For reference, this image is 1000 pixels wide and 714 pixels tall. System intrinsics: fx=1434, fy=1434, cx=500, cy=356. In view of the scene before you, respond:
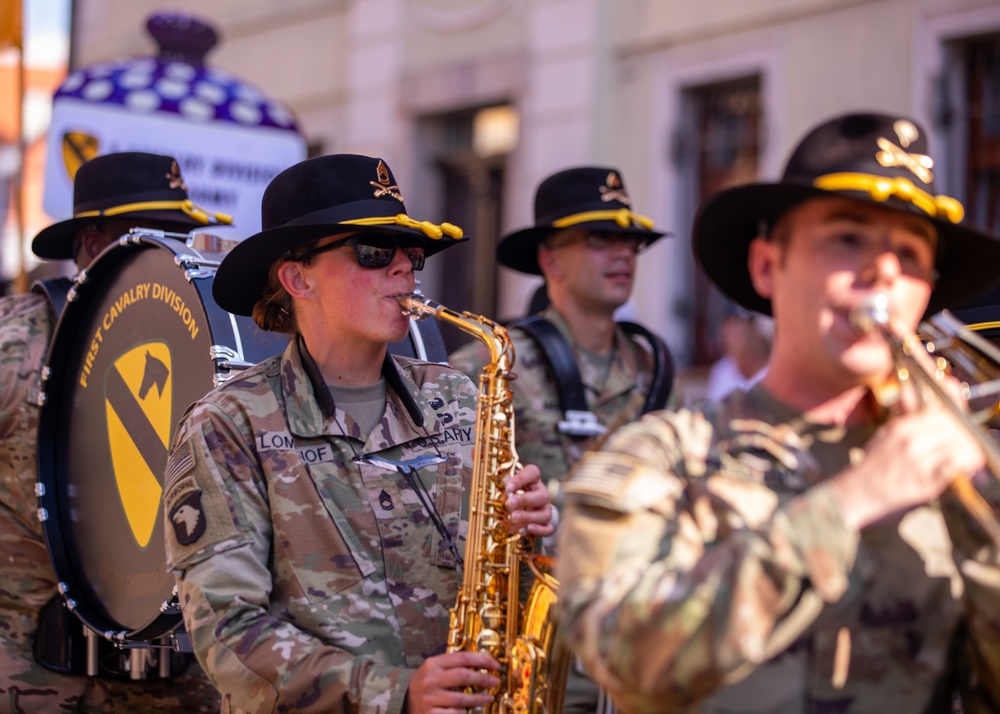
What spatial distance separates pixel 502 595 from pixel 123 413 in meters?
1.51

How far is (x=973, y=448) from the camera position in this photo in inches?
79.0

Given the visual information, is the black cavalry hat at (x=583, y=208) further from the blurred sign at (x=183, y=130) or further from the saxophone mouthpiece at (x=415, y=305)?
the saxophone mouthpiece at (x=415, y=305)

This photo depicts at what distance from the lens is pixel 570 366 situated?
5602 mm

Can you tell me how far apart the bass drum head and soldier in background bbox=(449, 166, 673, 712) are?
1.45m

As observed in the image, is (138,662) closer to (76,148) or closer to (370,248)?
(370,248)

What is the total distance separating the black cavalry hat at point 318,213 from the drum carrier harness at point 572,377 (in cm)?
195

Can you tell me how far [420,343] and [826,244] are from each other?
2152 mm

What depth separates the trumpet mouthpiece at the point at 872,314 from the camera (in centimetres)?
214

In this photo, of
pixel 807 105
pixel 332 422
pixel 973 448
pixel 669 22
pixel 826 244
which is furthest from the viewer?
pixel 669 22

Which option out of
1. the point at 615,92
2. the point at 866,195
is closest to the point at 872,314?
the point at 866,195

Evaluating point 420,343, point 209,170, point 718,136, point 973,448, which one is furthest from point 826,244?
point 718,136

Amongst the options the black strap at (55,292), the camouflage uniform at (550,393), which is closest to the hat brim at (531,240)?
the camouflage uniform at (550,393)

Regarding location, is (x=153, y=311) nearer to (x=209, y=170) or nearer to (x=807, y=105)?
(x=209, y=170)

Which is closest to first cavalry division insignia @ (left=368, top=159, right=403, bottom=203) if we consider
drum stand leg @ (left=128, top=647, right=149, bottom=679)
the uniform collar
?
→ the uniform collar
